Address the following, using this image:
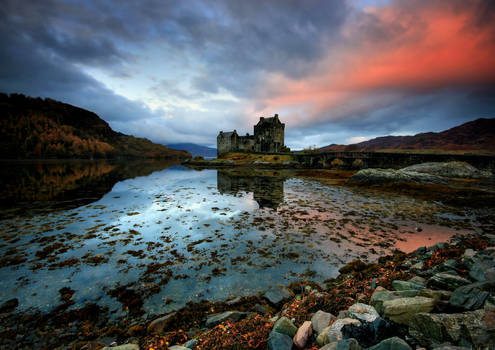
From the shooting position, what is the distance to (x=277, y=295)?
18.2ft

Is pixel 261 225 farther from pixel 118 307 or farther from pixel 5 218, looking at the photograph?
pixel 5 218

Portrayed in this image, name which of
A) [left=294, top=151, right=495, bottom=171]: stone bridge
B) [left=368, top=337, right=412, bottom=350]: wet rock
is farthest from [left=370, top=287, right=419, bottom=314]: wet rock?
[left=294, top=151, right=495, bottom=171]: stone bridge

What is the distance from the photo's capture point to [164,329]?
4.52 metres

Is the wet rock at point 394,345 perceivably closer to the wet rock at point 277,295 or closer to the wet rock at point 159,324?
the wet rock at point 277,295

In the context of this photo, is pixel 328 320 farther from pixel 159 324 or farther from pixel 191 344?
pixel 159 324

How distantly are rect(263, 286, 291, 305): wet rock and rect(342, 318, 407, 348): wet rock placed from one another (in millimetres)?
2579

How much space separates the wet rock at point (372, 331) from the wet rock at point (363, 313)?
279mm

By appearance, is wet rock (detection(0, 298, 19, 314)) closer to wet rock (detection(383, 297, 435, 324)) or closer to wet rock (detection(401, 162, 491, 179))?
wet rock (detection(383, 297, 435, 324))

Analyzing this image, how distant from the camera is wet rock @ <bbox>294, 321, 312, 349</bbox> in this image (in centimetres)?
336

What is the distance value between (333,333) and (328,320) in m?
0.53

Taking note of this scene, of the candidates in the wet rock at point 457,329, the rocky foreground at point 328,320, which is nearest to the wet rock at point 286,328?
the rocky foreground at point 328,320

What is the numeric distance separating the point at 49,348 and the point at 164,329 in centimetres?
233

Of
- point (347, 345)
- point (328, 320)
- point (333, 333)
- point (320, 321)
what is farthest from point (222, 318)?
point (347, 345)

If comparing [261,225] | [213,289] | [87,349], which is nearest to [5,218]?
[87,349]
